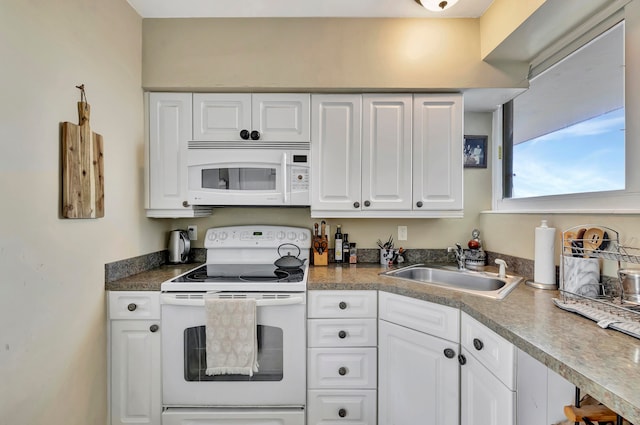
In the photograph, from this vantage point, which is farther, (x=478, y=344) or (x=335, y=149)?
(x=335, y=149)

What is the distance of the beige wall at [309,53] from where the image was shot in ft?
6.29

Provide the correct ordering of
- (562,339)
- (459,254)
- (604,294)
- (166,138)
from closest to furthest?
(562,339) < (604,294) < (166,138) < (459,254)

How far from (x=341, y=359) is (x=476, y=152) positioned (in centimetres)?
177

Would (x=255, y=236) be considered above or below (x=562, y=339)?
above

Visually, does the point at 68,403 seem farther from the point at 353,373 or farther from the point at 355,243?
the point at 355,243

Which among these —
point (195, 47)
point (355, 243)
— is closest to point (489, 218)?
point (355, 243)

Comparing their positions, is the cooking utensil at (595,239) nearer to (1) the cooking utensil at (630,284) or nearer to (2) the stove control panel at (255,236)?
(1) the cooking utensil at (630,284)

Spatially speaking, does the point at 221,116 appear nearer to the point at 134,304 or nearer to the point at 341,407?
the point at 134,304

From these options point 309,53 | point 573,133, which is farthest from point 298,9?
point 573,133

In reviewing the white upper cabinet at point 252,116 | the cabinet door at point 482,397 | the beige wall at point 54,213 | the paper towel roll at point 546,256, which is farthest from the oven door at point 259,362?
the paper towel roll at point 546,256

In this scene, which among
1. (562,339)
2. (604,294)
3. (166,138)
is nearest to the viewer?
(562,339)

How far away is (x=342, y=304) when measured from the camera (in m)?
1.69

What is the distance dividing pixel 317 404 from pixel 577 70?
226 centimetres

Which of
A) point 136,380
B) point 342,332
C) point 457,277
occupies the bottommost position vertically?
point 136,380
